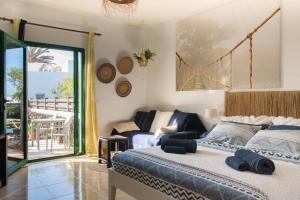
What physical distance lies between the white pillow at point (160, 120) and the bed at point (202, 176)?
1.64m

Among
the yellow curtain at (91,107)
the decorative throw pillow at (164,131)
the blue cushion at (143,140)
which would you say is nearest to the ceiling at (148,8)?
the yellow curtain at (91,107)

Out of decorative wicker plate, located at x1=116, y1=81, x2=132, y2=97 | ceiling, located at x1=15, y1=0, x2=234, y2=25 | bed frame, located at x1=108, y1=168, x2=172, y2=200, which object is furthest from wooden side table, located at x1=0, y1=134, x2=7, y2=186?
decorative wicker plate, located at x1=116, y1=81, x2=132, y2=97

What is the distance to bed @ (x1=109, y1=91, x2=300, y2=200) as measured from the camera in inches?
67.1

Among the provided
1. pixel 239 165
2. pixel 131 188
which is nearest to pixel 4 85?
pixel 131 188

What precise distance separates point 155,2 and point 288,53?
7.18 feet

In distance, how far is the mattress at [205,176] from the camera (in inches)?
66.2

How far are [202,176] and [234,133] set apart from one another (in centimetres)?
129

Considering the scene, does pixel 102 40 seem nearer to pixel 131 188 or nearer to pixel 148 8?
pixel 148 8

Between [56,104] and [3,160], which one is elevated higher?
[56,104]

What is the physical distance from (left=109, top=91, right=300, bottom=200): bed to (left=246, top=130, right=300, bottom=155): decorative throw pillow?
73mm

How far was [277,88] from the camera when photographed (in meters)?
3.55

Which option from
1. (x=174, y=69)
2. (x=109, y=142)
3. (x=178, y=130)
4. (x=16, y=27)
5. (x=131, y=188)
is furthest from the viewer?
(x=174, y=69)

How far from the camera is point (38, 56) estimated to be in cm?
481

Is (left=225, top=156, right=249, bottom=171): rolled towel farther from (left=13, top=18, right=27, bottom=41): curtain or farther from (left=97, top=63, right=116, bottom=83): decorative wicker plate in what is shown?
(left=13, top=18, right=27, bottom=41): curtain
